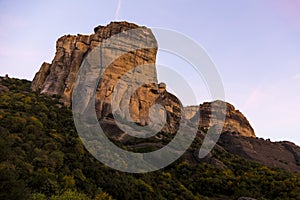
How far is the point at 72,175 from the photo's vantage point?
32.2m

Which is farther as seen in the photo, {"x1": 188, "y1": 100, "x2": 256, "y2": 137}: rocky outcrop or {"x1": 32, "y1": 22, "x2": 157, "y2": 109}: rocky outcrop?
{"x1": 188, "y1": 100, "x2": 256, "y2": 137}: rocky outcrop

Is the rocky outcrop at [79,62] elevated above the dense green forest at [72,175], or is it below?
above

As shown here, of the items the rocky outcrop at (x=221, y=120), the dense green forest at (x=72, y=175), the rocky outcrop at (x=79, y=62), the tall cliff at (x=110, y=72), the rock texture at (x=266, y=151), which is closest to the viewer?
the dense green forest at (x=72, y=175)

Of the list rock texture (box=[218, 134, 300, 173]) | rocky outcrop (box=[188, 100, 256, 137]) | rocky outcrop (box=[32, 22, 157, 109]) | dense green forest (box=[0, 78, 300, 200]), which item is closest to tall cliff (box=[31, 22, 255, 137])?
rocky outcrop (box=[32, 22, 157, 109])

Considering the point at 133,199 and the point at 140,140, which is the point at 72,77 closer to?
the point at 140,140

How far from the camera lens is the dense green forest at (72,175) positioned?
2692cm

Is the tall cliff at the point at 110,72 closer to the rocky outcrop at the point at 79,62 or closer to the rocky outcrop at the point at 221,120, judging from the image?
the rocky outcrop at the point at 79,62

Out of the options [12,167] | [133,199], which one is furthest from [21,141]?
[133,199]

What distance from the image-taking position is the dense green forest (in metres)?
26.9

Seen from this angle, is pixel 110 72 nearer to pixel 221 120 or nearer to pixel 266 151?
pixel 266 151

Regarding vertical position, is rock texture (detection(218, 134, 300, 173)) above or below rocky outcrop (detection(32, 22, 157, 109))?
below

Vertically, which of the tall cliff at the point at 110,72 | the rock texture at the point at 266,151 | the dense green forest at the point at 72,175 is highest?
the tall cliff at the point at 110,72

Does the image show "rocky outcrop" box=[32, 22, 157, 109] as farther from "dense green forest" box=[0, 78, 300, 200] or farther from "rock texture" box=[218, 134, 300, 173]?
"rock texture" box=[218, 134, 300, 173]

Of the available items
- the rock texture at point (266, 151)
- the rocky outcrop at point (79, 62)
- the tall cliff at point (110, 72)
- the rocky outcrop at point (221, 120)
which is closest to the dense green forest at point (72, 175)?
the tall cliff at point (110, 72)
